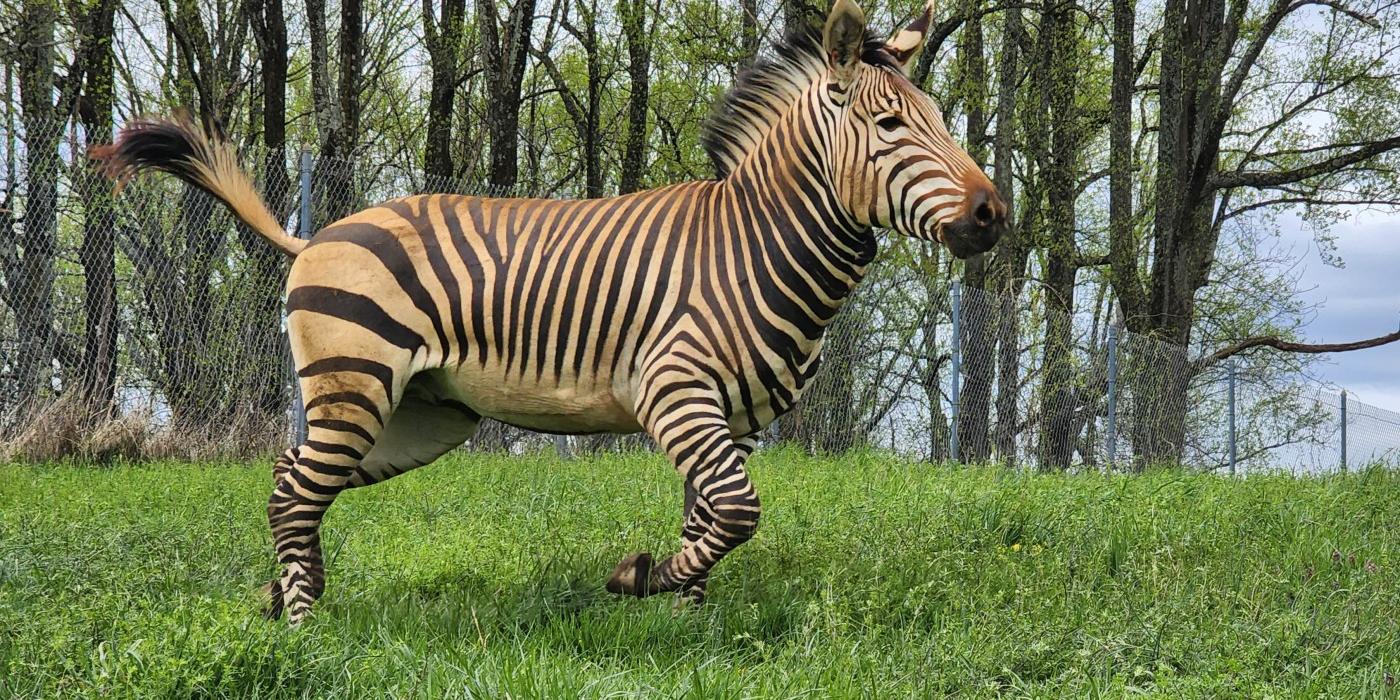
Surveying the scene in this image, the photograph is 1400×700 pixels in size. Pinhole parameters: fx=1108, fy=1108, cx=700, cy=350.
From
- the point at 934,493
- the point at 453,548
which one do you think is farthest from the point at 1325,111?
the point at 453,548

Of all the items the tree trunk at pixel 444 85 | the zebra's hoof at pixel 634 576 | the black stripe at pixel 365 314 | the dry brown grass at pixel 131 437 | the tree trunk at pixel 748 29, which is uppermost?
the tree trunk at pixel 748 29

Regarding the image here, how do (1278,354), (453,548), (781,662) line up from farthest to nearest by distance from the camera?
(1278,354)
(453,548)
(781,662)

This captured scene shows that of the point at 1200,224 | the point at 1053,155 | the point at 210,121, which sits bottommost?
the point at 210,121

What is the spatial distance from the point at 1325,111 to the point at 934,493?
14371 mm

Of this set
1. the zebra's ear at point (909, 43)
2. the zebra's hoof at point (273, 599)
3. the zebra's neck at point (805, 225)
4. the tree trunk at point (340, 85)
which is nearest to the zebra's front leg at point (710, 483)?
the zebra's neck at point (805, 225)

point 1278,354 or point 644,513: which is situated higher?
point 1278,354

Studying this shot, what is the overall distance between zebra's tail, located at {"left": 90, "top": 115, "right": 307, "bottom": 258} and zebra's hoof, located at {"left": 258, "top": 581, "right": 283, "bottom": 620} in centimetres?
133

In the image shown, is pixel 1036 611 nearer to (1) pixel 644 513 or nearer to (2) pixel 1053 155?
(1) pixel 644 513

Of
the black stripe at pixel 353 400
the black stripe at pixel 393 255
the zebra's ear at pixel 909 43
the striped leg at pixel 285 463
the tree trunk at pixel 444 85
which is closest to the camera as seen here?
the black stripe at pixel 353 400

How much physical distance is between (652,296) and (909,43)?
55.4 inches

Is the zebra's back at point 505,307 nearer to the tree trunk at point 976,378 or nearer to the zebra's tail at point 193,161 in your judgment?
the zebra's tail at point 193,161

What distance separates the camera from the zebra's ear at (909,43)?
421 cm

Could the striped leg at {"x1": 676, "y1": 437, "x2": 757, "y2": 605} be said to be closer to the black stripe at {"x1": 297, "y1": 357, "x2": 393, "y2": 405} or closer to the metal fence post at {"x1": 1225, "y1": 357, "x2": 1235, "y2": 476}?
the black stripe at {"x1": 297, "y1": 357, "x2": 393, "y2": 405}

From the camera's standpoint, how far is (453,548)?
523cm
